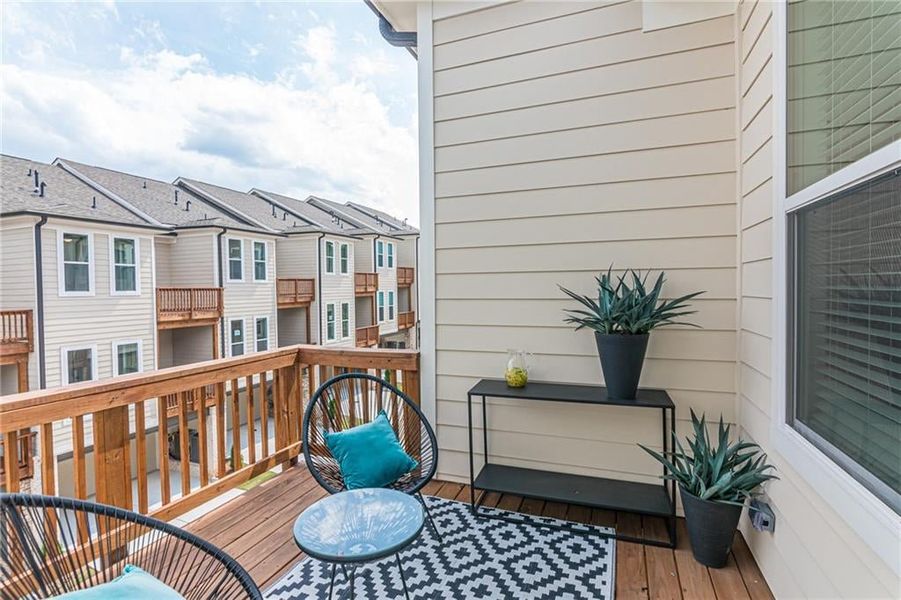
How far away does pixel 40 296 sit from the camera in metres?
6.12

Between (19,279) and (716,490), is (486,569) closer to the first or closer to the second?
(716,490)

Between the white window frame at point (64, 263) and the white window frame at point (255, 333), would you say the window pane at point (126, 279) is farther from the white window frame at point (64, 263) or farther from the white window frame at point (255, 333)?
the white window frame at point (255, 333)

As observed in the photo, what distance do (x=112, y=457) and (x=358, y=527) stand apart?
132 cm

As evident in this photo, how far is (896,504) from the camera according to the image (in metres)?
0.98

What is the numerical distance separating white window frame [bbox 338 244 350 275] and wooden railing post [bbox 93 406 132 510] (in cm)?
1007

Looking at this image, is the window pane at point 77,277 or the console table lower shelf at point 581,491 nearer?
the console table lower shelf at point 581,491

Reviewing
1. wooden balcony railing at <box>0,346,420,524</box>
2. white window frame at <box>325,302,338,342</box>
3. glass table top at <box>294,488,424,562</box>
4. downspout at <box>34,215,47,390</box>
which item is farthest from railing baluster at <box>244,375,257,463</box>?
white window frame at <box>325,302,338,342</box>

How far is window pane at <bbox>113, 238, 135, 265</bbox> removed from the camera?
702cm

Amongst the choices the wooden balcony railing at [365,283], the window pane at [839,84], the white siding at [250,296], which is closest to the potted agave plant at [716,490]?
the window pane at [839,84]

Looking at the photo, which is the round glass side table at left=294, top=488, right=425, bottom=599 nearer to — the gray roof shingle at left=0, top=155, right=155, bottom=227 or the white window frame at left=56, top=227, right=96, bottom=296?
the gray roof shingle at left=0, top=155, right=155, bottom=227

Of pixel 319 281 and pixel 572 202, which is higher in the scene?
pixel 572 202

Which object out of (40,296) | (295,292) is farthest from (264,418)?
(295,292)

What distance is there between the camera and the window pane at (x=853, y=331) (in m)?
1.04

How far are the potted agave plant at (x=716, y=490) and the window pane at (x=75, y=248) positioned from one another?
8191 mm
